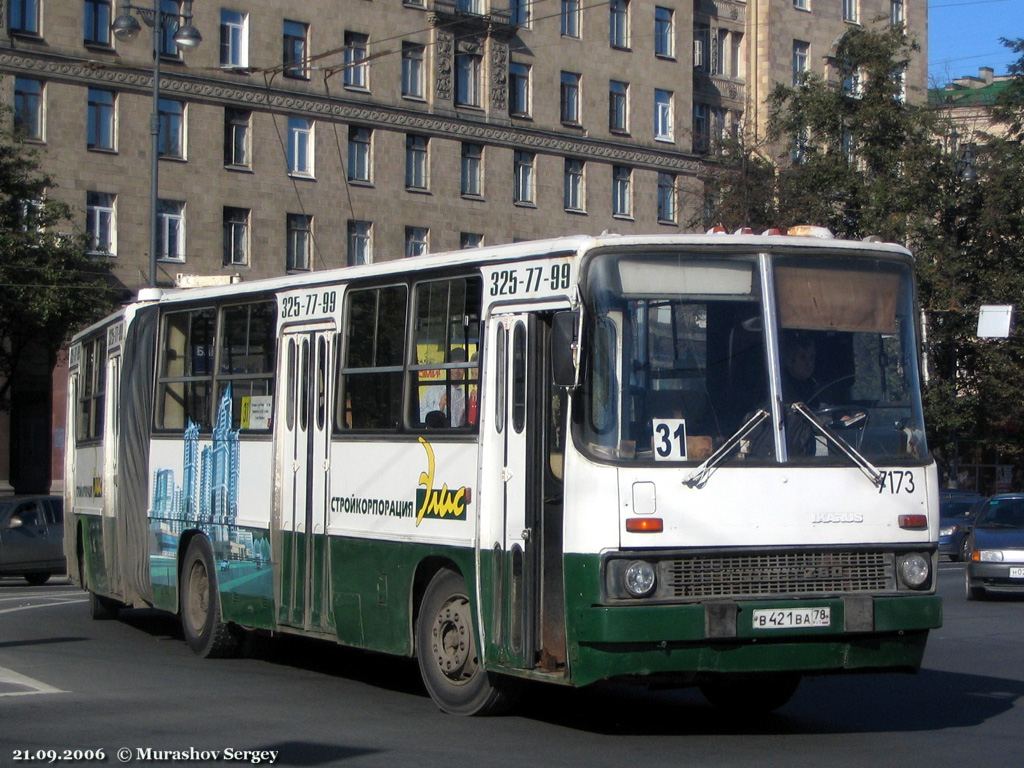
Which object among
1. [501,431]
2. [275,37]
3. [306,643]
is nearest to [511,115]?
[275,37]

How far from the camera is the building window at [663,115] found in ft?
192

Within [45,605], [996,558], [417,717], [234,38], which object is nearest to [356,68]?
[234,38]

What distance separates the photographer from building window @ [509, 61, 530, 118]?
5425 centimetres

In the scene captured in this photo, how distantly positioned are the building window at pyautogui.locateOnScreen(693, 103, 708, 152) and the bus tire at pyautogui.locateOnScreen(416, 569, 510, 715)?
162ft

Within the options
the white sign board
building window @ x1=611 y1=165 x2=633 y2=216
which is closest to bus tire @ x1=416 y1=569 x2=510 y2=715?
the white sign board

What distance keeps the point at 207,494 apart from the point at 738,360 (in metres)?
6.04

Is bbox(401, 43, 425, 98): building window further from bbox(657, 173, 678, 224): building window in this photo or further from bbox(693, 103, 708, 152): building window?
bbox(693, 103, 708, 152): building window

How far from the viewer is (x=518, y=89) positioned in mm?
54500

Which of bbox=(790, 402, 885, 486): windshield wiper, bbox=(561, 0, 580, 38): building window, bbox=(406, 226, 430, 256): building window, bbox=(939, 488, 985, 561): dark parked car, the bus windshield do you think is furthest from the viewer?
bbox=(561, 0, 580, 38): building window

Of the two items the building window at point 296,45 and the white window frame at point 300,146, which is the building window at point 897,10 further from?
the white window frame at point 300,146

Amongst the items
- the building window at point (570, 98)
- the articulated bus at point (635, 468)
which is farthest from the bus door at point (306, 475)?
the building window at point (570, 98)

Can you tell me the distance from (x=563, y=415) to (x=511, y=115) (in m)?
45.0

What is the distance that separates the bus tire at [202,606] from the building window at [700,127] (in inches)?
1820

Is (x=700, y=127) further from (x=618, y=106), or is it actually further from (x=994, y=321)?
(x=994, y=321)
